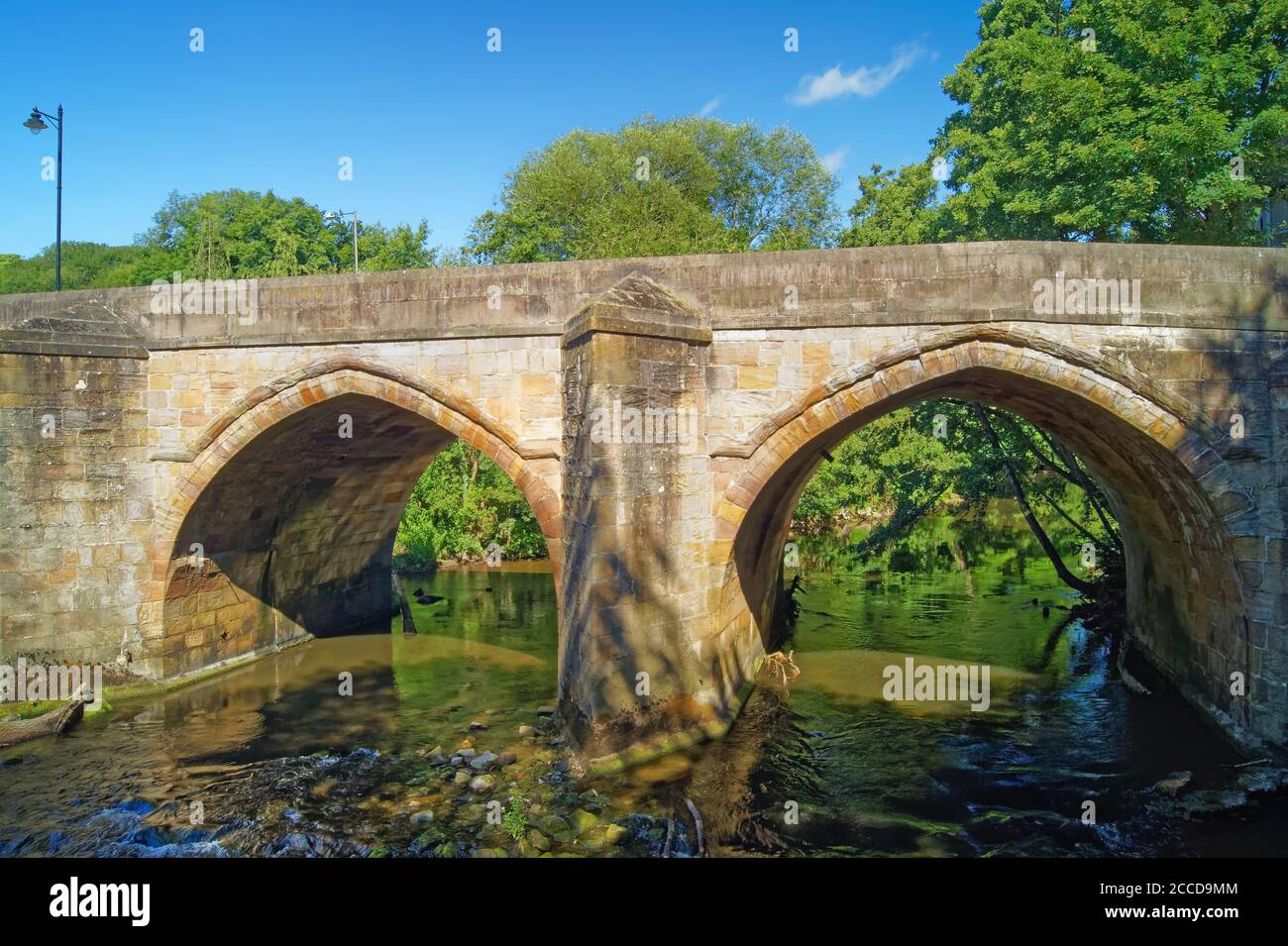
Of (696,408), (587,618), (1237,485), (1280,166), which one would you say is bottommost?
(587,618)

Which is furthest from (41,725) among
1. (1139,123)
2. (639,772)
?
(1139,123)

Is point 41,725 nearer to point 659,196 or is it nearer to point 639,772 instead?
point 639,772

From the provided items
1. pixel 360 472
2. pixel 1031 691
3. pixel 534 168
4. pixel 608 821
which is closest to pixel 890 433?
pixel 1031 691

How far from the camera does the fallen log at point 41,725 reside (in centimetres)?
952

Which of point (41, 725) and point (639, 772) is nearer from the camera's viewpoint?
point (639, 772)

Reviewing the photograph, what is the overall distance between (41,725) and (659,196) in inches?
923

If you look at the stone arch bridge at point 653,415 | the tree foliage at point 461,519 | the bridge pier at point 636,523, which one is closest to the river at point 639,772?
the bridge pier at point 636,523

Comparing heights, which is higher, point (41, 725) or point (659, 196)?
point (659, 196)

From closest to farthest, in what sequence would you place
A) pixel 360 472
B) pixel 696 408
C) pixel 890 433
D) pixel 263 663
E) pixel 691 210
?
1. pixel 696 408
2. pixel 263 663
3. pixel 360 472
4. pixel 890 433
5. pixel 691 210

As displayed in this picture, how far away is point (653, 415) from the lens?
8703 millimetres

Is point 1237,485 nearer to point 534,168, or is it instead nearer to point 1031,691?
point 1031,691

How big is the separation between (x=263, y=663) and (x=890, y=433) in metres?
12.7

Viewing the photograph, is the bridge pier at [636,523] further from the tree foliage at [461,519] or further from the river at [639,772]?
the tree foliage at [461,519]

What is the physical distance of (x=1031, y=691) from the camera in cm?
1120
